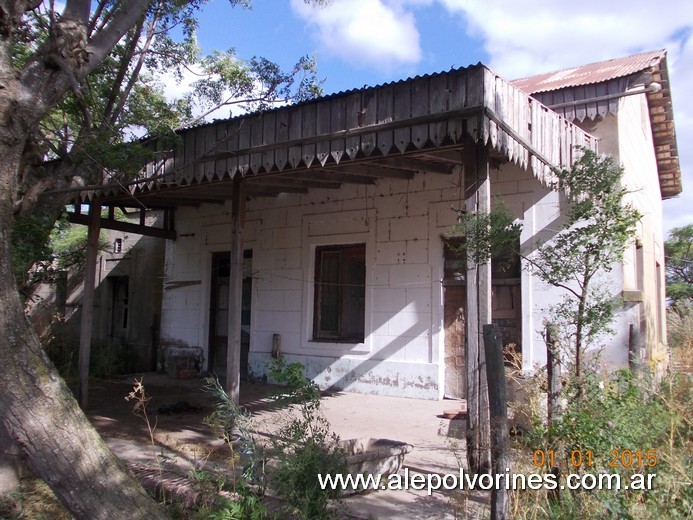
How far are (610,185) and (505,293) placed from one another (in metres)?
4.04

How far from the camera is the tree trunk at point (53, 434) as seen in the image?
2764 millimetres

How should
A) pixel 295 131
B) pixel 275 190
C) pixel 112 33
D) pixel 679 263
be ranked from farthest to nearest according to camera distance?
pixel 679 263 → pixel 275 190 → pixel 295 131 → pixel 112 33

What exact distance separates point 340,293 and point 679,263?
2267cm

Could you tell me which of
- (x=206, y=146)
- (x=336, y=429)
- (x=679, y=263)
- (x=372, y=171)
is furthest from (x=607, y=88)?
(x=679, y=263)

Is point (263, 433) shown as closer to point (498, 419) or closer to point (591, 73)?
point (498, 419)

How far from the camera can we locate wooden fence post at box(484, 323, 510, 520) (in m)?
3.03

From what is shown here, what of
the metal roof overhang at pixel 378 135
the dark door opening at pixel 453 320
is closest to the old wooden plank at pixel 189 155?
the metal roof overhang at pixel 378 135

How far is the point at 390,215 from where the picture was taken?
851 centimetres

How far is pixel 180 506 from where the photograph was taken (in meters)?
3.66

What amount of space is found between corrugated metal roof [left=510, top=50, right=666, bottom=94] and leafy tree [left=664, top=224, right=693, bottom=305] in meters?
17.4

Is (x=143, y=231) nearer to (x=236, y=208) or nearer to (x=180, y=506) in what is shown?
(x=236, y=208)

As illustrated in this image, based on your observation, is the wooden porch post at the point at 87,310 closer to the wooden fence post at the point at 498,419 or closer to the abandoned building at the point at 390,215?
the abandoned building at the point at 390,215

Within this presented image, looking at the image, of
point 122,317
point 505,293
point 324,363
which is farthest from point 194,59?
point 122,317

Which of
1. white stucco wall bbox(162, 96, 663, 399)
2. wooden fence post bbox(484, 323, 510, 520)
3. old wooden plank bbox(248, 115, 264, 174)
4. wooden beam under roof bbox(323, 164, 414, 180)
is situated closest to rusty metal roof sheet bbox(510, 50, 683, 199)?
white stucco wall bbox(162, 96, 663, 399)
